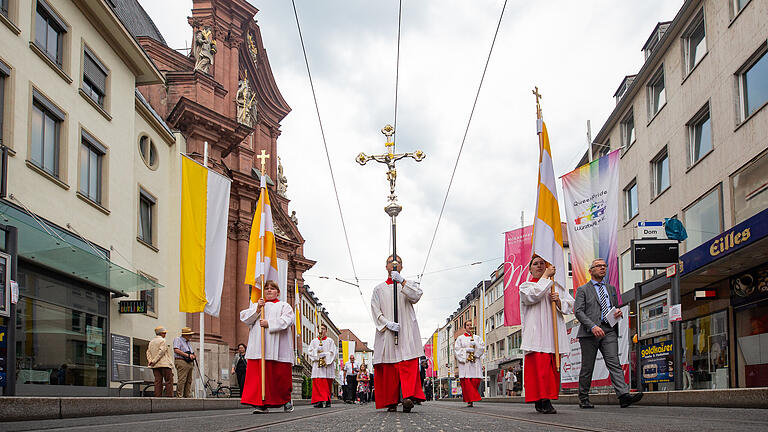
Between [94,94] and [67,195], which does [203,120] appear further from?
[67,195]

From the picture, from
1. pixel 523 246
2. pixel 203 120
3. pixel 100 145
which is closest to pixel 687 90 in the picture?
pixel 523 246

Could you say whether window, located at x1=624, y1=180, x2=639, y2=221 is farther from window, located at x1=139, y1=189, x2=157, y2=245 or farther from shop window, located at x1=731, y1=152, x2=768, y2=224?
window, located at x1=139, y1=189, x2=157, y2=245

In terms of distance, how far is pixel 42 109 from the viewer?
18141 millimetres

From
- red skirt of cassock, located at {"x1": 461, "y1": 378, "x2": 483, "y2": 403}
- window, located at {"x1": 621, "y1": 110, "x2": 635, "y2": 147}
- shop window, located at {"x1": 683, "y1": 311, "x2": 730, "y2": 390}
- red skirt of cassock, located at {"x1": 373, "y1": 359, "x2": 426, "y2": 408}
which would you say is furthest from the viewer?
window, located at {"x1": 621, "y1": 110, "x2": 635, "y2": 147}

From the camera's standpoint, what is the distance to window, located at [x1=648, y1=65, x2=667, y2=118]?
95.3 feet

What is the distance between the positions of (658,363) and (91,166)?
50.1 feet

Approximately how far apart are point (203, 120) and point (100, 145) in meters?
15.6

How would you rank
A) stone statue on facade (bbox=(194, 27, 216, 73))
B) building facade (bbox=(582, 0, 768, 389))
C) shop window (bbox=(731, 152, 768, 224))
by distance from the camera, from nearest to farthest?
1. building facade (bbox=(582, 0, 768, 389))
2. shop window (bbox=(731, 152, 768, 224))
3. stone statue on facade (bbox=(194, 27, 216, 73))

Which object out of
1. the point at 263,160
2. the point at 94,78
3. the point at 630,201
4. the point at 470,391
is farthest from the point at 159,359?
the point at 630,201

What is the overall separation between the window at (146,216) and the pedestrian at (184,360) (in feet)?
23.3

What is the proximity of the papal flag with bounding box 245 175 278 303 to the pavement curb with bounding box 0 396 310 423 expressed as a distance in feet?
7.90

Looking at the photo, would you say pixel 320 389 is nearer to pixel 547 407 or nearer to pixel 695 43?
pixel 547 407

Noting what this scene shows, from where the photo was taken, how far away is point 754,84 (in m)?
20.7

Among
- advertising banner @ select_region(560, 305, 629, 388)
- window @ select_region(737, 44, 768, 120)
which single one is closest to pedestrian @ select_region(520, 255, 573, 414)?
advertising banner @ select_region(560, 305, 629, 388)
